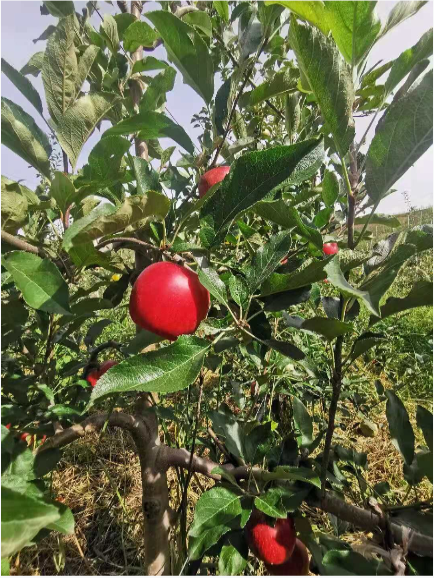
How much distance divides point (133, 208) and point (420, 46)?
0.30 metres

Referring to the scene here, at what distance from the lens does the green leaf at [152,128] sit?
1.62ft

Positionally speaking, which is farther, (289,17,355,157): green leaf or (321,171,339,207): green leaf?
(321,171,339,207): green leaf

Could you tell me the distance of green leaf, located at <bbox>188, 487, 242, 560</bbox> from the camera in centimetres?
48

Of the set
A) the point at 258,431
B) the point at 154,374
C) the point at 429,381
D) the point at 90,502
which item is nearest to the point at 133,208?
the point at 154,374

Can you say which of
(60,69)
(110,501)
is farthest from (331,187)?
(110,501)

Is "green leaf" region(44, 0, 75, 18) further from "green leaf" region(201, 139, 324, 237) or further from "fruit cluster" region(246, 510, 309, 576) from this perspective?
"fruit cluster" region(246, 510, 309, 576)

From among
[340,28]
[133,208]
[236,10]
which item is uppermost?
[236,10]

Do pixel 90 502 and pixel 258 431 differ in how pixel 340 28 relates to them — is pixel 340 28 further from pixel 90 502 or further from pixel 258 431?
pixel 90 502

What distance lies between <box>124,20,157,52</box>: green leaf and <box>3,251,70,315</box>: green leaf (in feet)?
1.50

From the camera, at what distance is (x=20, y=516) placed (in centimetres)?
27

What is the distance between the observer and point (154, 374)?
0.38 metres

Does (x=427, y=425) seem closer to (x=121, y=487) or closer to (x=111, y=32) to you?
(x=111, y=32)

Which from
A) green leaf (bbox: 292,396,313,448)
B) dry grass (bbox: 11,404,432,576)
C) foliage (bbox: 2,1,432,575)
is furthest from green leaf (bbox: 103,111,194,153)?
dry grass (bbox: 11,404,432,576)

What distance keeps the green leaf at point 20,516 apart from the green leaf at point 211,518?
0.84 ft
